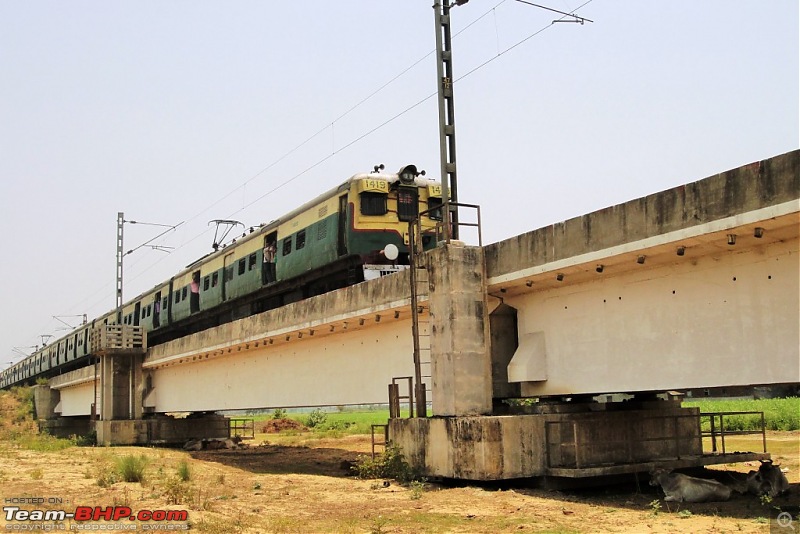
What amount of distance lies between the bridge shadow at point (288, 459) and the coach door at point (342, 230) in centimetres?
527

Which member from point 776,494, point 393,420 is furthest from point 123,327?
point 776,494

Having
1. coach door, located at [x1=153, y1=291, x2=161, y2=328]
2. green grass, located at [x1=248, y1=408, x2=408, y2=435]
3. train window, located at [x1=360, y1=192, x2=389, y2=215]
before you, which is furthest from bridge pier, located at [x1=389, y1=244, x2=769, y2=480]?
coach door, located at [x1=153, y1=291, x2=161, y2=328]

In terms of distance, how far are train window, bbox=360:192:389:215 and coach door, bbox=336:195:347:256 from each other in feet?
1.80

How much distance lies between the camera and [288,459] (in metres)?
26.4

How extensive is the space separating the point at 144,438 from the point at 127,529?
1069 inches

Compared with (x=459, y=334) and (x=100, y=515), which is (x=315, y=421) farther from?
(x=100, y=515)

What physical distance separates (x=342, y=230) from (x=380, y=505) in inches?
340

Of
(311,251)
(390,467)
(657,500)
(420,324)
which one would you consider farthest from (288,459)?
(657,500)

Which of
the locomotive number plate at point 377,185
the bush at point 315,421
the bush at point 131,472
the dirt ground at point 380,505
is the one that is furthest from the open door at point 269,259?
the bush at point 315,421

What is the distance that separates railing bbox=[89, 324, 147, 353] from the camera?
34.4 meters

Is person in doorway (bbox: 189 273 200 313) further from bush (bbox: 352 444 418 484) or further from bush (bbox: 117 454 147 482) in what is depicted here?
bush (bbox: 352 444 418 484)

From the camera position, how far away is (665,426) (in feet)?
49.6

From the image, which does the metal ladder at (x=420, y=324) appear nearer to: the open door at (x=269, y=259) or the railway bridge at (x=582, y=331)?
the railway bridge at (x=582, y=331)

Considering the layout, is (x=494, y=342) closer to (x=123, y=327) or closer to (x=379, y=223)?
(x=379, y=223)
